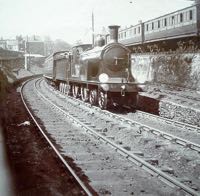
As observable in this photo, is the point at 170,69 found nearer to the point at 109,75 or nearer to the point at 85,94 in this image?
the point at 85,94

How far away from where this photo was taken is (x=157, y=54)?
953 inches

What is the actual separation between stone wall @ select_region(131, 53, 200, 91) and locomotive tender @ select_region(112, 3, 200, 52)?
1081 millimetres

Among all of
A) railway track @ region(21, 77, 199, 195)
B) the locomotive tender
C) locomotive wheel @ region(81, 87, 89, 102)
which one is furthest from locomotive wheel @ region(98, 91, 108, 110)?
the locomotive tender

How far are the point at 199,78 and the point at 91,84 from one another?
724 cm

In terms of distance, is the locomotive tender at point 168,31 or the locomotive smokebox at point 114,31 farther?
the locomotive tender at point 168,31

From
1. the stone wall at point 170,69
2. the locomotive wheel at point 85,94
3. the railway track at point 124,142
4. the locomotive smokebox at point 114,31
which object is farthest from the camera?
the stone wall at point 170,69

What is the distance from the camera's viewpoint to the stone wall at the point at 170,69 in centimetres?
1959

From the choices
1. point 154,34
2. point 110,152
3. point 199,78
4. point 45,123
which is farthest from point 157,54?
point 110,152

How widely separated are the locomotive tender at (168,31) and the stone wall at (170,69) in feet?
3.55

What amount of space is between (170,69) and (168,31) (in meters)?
2.74

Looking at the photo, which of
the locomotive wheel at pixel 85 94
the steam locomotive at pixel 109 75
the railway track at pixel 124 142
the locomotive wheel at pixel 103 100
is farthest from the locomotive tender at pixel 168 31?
the railway track at pixel 124 142

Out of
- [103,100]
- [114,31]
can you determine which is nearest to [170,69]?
[114,31]

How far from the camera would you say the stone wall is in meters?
19.6

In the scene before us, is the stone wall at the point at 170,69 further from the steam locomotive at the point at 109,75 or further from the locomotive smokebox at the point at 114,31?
the locomotive smokebox at the point at 114,31
